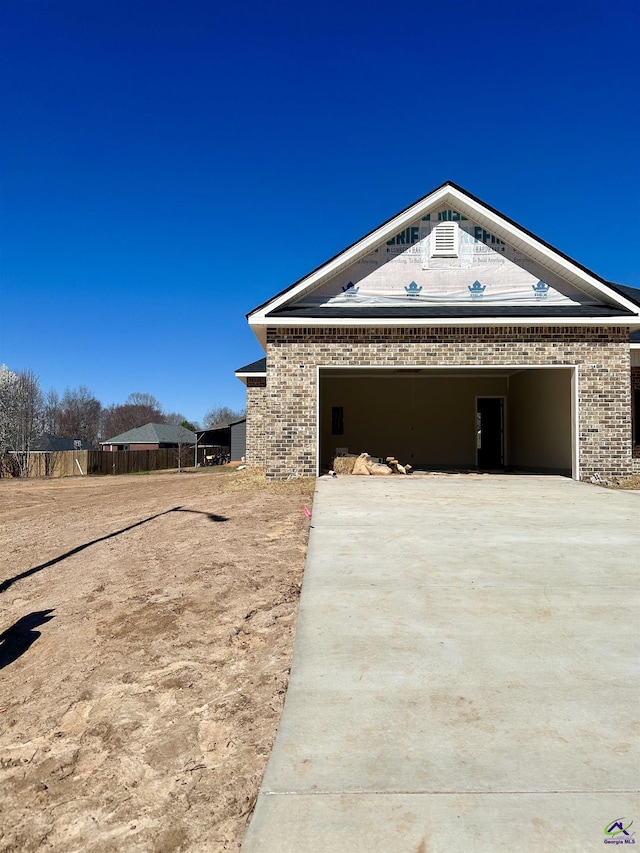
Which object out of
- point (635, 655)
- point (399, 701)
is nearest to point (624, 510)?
point (635, 655)

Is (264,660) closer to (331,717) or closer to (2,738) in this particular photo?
(331,717)

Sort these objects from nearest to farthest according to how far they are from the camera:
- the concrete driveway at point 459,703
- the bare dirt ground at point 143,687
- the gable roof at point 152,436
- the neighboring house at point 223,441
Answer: the concrete driveway at point 459,703
the bare dirt ground at point 143,687
the neighboring house at point 223,441
the gable roof at point 152,436

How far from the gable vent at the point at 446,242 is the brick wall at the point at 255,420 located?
26.7ft

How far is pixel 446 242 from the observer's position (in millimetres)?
12578

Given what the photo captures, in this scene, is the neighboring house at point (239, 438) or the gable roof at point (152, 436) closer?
the neighboring house at point (239, 438)

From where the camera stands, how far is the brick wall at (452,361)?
11.6 metres

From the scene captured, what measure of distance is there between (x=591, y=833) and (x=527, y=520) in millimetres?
5597

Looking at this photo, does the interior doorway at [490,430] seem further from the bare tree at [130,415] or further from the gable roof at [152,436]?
the bare tree at [130,415]

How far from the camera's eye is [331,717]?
2584 mm

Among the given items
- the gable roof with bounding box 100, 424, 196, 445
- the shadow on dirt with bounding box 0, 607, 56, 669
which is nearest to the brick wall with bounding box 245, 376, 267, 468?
the shadow on dirt with bounding box 0, 607, 56, 669

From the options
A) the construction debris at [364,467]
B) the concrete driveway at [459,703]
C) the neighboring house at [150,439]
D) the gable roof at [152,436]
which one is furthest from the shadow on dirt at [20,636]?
the gable roof at [152,436]

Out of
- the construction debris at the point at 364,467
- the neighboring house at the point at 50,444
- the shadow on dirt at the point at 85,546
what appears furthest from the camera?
the neighboring house at the point at 50,444

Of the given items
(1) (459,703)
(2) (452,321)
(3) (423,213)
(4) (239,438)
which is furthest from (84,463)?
(1) (459,703)

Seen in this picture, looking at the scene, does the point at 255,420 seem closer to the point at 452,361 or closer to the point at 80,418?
the point at 452,361
